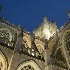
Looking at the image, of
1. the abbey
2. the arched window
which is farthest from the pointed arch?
the arched window

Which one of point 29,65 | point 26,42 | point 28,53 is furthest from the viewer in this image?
point 26,42

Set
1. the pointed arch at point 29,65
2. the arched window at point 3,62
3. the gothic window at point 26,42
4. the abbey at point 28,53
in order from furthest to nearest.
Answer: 1. the gothic window at point 26,42
2. the pointed arch at point 29,65
3. the abbey at point 28,53
4. the arched window at point 3,62

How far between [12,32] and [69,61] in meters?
7.87

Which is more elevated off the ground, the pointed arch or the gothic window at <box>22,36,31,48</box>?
the gothic window at <box>22,36,31,48</box>

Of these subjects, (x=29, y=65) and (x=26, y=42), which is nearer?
(x=29, y=65)

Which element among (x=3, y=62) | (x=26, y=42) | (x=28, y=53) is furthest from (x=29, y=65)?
(x=26, y=42)

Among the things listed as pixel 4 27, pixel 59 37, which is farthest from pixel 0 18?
pixel 59 37

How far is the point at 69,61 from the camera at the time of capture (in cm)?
1881

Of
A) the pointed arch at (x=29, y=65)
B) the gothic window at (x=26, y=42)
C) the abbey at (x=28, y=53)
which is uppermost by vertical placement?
the gothic window at (x=26, y=42)

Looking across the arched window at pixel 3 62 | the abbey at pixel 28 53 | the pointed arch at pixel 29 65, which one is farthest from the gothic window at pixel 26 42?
the arched window at pixel 3 62

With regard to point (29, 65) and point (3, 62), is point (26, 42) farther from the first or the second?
point (3, 62)

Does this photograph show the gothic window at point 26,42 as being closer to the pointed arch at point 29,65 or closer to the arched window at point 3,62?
the pointed arch at point 29,65

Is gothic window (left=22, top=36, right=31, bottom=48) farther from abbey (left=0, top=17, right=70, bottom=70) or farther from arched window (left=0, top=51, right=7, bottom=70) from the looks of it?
arched window (left=0, top=51, right=7, bottom=70)

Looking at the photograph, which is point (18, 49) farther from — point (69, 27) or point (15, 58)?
point (69, 27)
